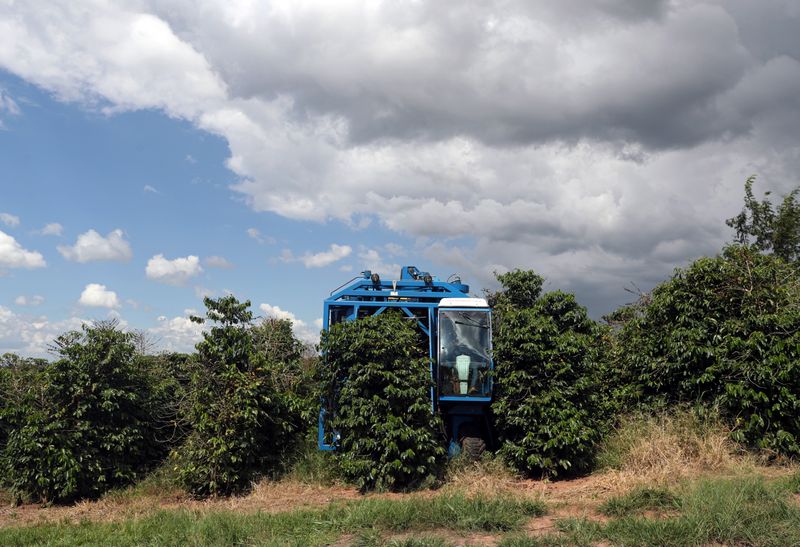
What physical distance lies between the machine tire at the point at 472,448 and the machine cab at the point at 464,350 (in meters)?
0.78

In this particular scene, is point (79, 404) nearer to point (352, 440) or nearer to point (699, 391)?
point (352, 440)

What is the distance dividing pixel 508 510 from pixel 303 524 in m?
2.58

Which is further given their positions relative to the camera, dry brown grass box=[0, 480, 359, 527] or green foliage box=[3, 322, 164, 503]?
green foliage box=[3, 322, 164, 503]

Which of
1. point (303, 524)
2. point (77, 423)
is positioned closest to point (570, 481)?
point (303, 524)

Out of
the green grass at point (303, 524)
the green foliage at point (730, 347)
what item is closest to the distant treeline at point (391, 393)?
the green foliage at point (730, 347)

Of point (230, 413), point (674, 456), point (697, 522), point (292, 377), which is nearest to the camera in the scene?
point (697, 522)

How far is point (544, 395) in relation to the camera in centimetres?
997

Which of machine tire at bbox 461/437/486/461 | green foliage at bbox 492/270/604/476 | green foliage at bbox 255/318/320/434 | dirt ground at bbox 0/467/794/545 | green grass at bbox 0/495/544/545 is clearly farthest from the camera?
green foliage at bbox 255/318/320/434

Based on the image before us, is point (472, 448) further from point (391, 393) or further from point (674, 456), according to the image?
point (674, 456)

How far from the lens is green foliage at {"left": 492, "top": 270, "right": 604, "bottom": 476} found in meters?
9.75

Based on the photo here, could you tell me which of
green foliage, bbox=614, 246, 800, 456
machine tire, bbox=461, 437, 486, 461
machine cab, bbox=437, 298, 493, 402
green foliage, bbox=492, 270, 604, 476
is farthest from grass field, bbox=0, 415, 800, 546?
machine cab, bbox=437, 298, 493, 402

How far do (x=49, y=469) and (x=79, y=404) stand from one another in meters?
1.19

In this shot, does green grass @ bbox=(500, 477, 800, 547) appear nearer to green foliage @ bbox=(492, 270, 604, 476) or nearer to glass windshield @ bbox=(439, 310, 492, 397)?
green foliage @ bbox=(492, 270, 604, 476)

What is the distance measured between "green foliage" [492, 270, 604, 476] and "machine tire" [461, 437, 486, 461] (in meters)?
0.42
